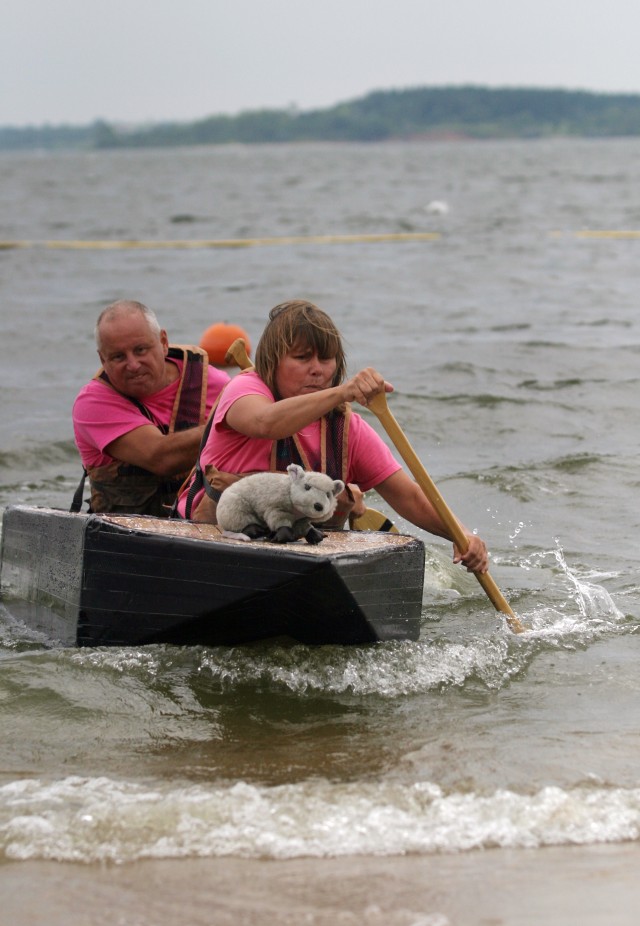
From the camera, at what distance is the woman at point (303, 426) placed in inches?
182

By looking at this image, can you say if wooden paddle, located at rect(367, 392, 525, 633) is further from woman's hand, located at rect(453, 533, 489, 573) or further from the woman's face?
the woman's face

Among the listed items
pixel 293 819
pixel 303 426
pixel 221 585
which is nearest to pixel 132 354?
A: pixel 303 426

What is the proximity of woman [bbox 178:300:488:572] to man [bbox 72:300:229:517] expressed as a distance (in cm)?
56

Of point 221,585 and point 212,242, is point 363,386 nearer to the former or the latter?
point 221,585

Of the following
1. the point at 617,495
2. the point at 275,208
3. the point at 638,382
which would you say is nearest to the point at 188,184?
the point at 275,208

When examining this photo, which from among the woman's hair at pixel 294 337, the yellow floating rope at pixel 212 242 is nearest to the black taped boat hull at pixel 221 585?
the woman's hair at pixel 294 337

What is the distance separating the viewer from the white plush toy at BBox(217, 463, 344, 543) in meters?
4.54

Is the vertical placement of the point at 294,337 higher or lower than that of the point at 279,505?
higher

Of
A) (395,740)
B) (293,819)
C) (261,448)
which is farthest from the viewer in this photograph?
(261,448)

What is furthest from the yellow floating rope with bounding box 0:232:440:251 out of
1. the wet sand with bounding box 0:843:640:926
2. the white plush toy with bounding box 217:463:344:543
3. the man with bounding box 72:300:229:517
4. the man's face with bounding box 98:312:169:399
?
the wet sand with bounding box 0:843:640:926

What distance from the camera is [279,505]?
4.64 m

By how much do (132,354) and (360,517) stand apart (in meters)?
1.19

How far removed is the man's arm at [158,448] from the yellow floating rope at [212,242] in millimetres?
21464

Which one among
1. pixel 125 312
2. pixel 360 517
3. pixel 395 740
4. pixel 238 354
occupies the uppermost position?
pixel 125 312
